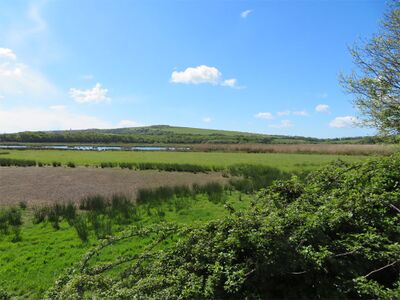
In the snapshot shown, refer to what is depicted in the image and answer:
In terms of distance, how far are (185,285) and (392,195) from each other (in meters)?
3.14

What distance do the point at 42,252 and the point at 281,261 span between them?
21.1 ft

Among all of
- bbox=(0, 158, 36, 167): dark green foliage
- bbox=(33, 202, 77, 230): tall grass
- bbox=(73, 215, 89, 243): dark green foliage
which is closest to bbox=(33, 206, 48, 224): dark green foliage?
bbox=(33, 202, 77, 230): tall grass

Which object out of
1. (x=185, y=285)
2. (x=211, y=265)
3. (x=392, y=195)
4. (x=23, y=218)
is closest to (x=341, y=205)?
(x=392, y=195)

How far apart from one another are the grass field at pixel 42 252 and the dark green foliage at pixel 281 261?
123cm

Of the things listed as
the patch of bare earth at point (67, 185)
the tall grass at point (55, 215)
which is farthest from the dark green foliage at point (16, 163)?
the tall grass at point (55, 215)

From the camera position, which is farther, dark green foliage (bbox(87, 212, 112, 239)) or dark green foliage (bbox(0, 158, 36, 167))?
dark green foliage (bbox(0, 158, 36, 167))

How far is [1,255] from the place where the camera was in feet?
22.1

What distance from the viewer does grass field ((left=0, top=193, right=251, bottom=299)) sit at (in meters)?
5.41

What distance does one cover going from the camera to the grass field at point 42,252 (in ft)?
17.8

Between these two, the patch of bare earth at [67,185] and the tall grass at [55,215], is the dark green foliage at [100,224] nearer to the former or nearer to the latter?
the tall grass at [55,215]

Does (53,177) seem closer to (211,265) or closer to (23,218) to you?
(23,218)

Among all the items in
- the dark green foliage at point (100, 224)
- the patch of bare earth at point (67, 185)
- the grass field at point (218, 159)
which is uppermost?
the grass field at point (218, 159)

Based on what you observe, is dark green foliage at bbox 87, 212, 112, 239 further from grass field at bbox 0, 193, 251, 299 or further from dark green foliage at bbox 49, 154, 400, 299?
dark green foliage at bbox 49, 154, 400, 299

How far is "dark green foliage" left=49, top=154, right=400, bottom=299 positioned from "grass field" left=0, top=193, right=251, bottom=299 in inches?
48.3
